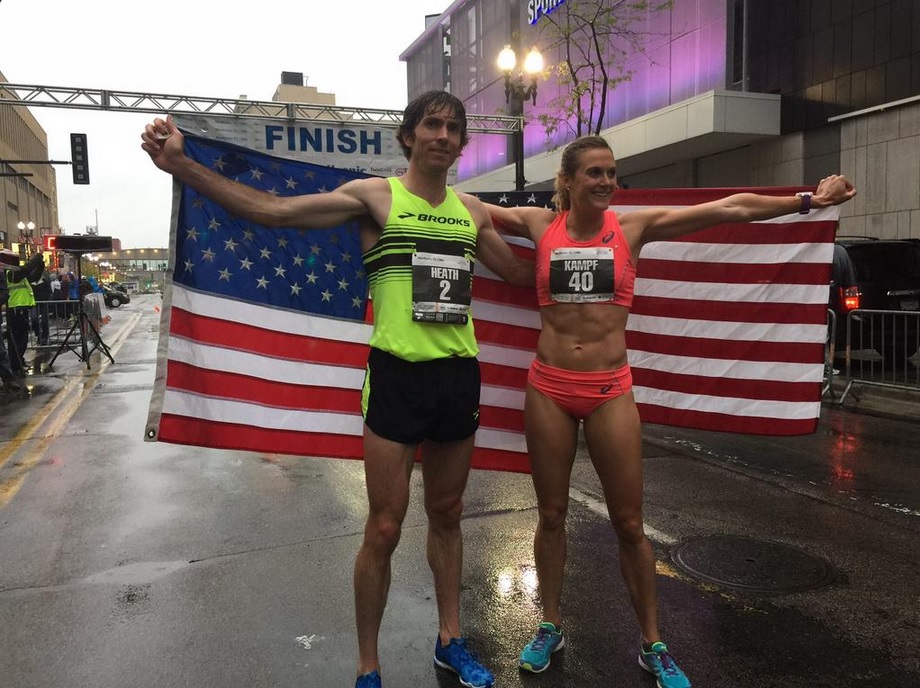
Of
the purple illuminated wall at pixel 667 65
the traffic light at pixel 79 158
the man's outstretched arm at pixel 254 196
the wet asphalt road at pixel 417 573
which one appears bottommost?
the wet asphalt road at pixel 417 573

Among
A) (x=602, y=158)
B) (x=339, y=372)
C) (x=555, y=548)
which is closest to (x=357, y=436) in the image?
(x=339, y=372)

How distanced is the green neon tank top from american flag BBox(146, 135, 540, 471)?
0.80 metres

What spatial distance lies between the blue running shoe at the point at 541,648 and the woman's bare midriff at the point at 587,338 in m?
1.13

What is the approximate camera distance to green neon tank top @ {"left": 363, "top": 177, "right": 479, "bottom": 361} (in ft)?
8.95

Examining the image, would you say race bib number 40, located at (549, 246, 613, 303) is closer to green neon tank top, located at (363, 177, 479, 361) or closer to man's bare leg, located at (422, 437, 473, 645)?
green neon tank top, located at (363, 177, 479, 361)

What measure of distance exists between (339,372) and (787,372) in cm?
237

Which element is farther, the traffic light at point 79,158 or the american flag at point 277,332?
the traffic light at point 79,158

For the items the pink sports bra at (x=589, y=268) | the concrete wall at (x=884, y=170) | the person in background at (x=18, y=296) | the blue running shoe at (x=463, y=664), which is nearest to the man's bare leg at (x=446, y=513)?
the blue running shoe at (x=463, y=664)

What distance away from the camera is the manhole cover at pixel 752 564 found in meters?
3.90

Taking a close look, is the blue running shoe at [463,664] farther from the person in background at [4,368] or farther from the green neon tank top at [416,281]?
the person in background at [4,368]

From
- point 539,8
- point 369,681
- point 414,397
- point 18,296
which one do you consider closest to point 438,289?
point 414,397

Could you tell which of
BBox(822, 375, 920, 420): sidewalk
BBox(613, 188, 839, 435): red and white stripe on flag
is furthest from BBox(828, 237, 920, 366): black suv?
BBox(613, 188, 839, 435): red and white stripe on flag

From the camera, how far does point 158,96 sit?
1547 cm

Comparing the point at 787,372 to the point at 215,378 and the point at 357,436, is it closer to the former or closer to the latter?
the point at 357,436
